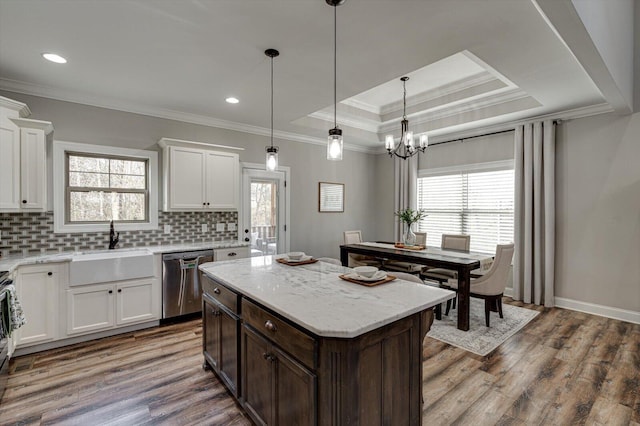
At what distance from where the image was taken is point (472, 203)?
5.29m

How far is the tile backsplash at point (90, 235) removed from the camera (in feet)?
10.6

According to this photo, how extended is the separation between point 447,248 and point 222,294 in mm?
3584

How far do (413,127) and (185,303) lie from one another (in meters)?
4.55

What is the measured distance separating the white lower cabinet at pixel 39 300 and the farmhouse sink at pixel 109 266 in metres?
0.13

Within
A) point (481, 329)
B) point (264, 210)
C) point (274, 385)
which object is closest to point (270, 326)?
point (274, 385)

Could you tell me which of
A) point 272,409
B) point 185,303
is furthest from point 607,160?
point 185,303

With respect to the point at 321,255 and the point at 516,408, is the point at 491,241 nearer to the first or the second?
the point at 321,255

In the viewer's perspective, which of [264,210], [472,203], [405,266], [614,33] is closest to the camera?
[614,33]

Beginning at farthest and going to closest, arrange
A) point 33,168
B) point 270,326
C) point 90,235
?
1. point 90,235
2. point 33,168
3. point 270,326

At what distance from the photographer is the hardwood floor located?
2.10 m

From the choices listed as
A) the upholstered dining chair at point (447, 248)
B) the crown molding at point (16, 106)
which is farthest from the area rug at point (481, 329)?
the crown molding at point (16, 106)

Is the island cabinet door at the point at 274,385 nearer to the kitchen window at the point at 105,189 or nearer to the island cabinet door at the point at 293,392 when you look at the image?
the island cabinet door at the point at 293,392

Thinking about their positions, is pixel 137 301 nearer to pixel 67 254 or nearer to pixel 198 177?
pixel 67 254

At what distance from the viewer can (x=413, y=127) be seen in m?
5.46
